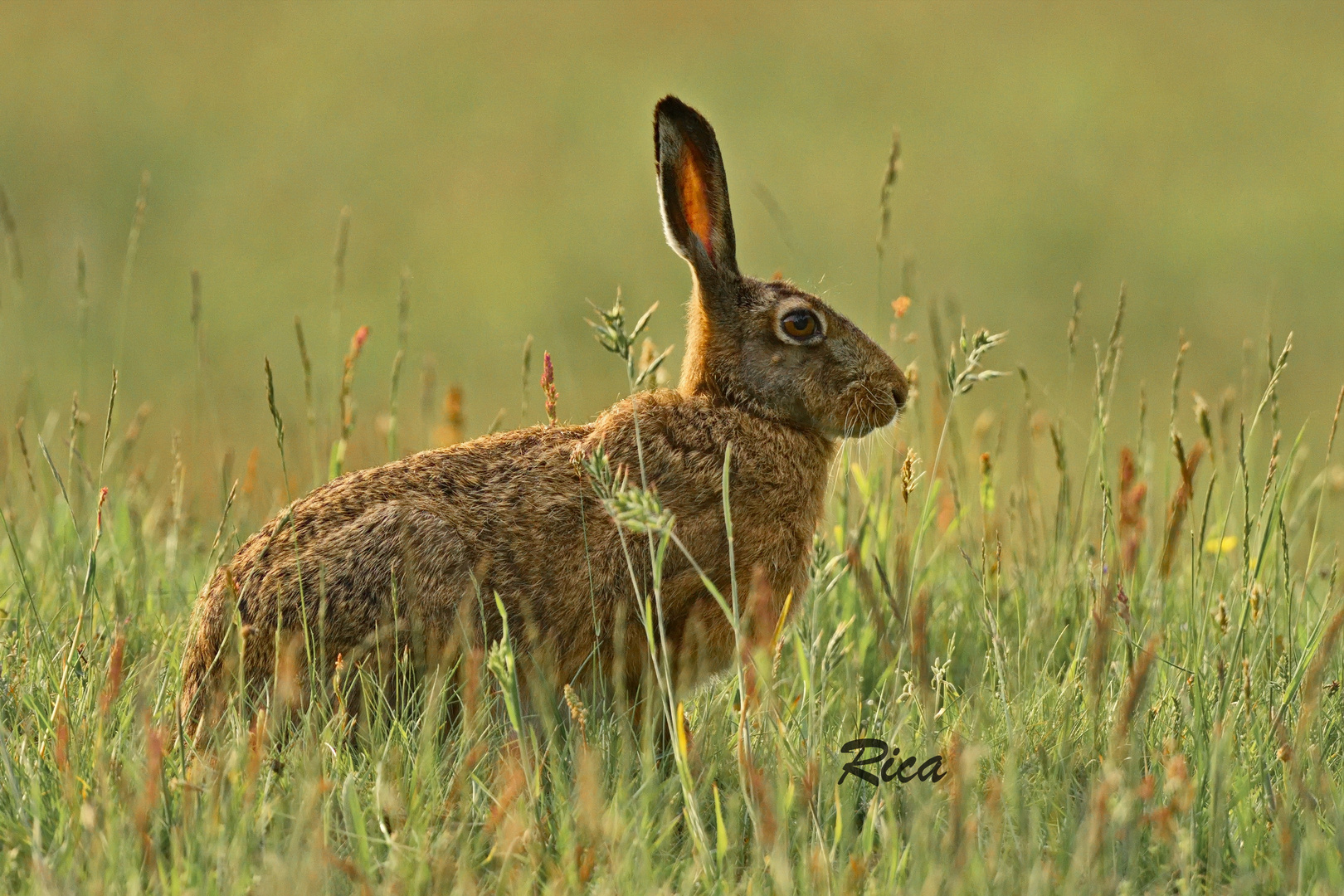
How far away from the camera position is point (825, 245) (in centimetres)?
1625

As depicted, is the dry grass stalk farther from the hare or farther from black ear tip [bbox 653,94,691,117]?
black ear tip [bbox 653,94,691,117]

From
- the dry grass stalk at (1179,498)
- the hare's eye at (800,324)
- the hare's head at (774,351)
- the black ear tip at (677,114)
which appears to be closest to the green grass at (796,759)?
the dry grass stalk at (1179,498)

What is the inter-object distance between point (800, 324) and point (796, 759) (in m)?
1.98

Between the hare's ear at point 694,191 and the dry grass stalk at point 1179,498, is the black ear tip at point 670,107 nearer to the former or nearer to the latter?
the hare's ear at point 694,191

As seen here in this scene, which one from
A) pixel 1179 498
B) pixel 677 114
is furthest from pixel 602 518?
pixel 1179 498

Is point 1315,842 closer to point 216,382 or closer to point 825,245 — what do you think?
point 216,382

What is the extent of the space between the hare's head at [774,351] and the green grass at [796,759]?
1.21 ft

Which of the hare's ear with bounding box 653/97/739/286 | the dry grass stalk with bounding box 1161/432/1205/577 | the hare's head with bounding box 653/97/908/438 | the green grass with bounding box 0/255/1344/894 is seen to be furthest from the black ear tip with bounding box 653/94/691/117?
the dry grass stalk with bounding box 1161/432/1205/577

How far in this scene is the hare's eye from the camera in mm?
5426

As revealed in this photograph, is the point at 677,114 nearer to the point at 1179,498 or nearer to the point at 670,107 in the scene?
the point at 670,107

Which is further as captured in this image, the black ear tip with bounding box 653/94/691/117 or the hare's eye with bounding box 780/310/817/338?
the hare's eye with bounding box 780/310/817/338

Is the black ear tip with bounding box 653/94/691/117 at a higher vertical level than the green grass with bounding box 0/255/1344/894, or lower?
higher

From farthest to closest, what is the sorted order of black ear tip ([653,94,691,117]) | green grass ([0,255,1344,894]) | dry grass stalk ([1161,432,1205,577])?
1. black ear tip ([653,94,691,117])
2. dry grass stalk ([1161,432,1205,577])
3. green grass ([0,255,1344,894])

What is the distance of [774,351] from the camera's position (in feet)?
17.8
